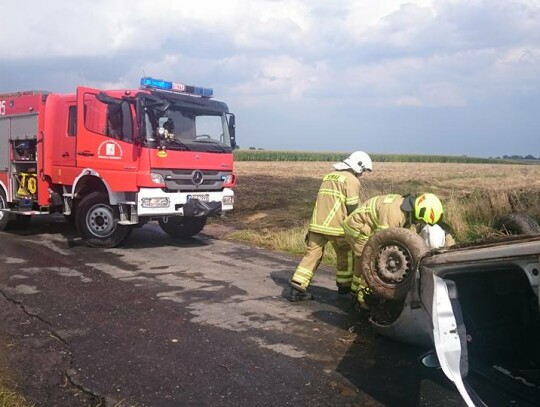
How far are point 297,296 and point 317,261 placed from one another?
0.45 metres

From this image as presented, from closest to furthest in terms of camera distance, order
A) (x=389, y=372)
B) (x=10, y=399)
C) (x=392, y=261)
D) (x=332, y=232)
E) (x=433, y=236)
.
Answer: (x=10, y=399) < (x=392, y=261) < (x=389, y=372) < (x=433, y=236) < (x=332, y=232)

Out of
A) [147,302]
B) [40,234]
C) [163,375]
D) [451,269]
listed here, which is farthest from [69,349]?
[40,234]

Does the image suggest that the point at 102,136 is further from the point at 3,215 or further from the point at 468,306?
the point at 468,306

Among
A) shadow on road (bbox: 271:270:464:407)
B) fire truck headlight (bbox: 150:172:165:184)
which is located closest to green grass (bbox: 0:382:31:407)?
shadow on road (bbox: 271:270:464:407)

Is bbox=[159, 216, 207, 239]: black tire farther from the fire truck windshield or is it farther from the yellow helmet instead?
the yellow helmet

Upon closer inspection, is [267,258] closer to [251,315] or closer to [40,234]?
[251,315]

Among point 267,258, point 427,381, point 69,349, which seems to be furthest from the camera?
point 267,258

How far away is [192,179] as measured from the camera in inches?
368

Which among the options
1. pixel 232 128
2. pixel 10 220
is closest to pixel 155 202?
pixel 232 128

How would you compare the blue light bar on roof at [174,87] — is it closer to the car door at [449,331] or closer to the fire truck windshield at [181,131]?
the fire truck windshield at [181,131]

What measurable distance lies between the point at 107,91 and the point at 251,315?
528cm

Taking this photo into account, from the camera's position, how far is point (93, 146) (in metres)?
9.20

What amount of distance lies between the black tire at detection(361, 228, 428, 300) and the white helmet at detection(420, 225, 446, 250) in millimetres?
459

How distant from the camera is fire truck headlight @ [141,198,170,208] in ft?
28.9
